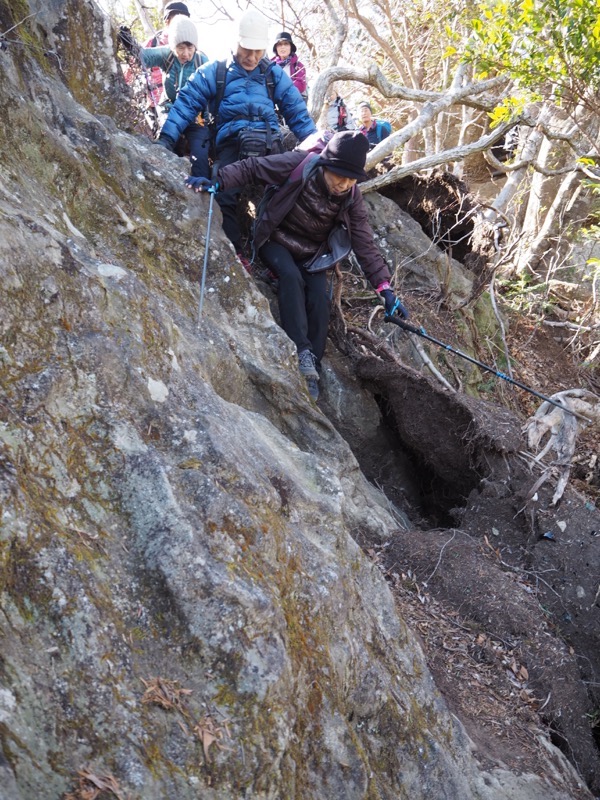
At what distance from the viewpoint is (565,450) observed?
6555 millimetres

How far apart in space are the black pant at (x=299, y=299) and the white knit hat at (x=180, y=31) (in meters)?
2.52

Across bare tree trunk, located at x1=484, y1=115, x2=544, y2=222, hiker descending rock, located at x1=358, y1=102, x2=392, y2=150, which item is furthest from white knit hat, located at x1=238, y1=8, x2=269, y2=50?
bare tree trunk, located at x1=484, y1=115, x2=544, y2=222

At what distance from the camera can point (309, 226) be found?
18.0ft

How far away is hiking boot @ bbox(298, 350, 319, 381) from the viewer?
17.7ft

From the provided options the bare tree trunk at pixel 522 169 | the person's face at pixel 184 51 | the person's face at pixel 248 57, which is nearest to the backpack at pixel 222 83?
the person's face at pixel 248 57

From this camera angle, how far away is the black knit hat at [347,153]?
4.97 m

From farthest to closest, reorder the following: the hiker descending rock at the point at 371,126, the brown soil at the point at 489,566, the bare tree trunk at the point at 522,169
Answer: the bare tree trunk at the point at 522,169 → the hiker descending rock at the point at 371,126 → the brown soil at the point at 489,566

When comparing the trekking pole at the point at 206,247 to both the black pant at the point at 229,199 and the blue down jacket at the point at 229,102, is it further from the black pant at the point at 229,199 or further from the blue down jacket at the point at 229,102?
the blue down jacket at the point at 229,102

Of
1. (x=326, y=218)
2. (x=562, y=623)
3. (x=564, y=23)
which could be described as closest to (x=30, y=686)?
(x=326, y=218)

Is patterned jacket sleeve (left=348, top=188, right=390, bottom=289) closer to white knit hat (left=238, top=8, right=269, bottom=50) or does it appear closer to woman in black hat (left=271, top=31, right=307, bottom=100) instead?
white knit hat (left=238, top=8, right=269, bottom=50)

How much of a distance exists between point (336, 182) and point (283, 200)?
1.63 feet

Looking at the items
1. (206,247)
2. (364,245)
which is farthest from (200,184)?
(364,245)

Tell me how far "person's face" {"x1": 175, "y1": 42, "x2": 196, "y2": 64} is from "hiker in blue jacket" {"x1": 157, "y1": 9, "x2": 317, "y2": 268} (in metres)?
0.98

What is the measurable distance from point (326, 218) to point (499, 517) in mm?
3321
